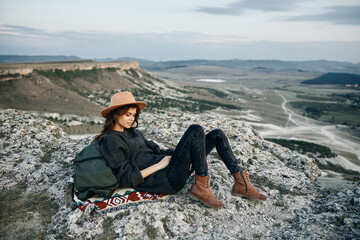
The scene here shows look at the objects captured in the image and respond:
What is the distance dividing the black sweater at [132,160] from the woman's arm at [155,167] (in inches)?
2.4

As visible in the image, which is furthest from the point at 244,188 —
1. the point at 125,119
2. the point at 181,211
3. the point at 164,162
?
the point at 125,119

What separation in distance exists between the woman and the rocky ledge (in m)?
0.39

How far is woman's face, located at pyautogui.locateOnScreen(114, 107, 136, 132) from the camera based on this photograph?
4261mm

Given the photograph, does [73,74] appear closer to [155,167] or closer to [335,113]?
[155,167]

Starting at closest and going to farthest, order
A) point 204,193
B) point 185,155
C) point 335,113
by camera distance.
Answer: point 185,155 → point 204,193 → point 335,113

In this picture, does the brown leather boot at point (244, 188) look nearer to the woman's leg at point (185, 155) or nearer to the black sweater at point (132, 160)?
the woman's leg at point (185, 155)

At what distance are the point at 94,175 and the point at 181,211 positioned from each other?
5.25ft

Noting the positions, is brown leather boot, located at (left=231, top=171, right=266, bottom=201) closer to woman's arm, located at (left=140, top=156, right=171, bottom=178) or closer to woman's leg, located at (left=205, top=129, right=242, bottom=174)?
woman's leg, located at (left=205, top=129, right=242, bottom=174)

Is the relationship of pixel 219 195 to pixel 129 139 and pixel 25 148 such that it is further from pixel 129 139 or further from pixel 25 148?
pixel 25 148

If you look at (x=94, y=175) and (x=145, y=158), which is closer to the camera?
(x=94, y=175)

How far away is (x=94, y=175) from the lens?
3.92 m

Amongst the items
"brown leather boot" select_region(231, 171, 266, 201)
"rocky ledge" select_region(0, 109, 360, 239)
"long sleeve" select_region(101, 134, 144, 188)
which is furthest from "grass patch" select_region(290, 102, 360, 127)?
"long sleeve" select_region(101, 134, 144, 188)

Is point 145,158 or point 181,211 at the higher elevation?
point 145,158

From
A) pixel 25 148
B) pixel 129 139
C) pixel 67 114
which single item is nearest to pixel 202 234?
pixel 129 139
